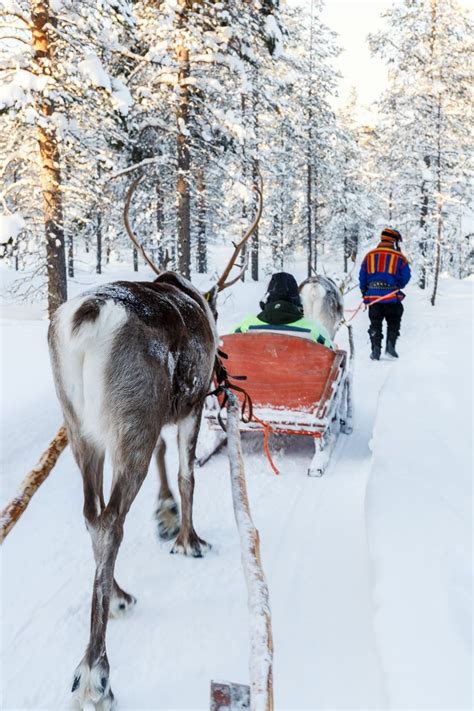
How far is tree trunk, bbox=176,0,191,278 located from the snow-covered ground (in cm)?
922

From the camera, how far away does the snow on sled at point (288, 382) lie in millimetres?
5719

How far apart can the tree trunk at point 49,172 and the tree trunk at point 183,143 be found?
12.6ft

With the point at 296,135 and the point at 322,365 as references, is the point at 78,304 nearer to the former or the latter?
the point at 322,365

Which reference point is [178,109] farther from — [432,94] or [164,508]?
[432,94]

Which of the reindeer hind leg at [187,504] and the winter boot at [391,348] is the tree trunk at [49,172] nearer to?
the reindeer hind leg at [187,504]

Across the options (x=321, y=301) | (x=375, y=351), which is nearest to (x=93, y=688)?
(x=321, y=301)

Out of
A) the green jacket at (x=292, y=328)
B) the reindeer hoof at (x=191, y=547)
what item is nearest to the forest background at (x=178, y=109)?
the green jacket at (x=292, y=328)

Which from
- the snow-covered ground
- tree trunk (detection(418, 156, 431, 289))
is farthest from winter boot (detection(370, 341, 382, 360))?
tree trunk (detection(418, 156, 431, 289))

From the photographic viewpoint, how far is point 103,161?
10.6 meters

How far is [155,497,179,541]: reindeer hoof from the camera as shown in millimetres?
4277

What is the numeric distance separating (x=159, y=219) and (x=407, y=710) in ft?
91.0

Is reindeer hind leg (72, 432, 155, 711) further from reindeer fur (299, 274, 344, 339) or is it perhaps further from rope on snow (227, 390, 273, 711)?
reindeer fur (299, 274, 344, 339)

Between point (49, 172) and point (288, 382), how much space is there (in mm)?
6950

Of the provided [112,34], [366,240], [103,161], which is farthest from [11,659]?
[366,240]
